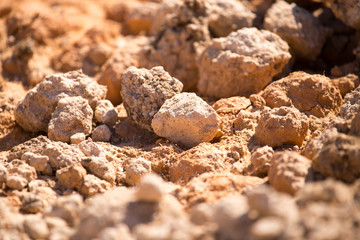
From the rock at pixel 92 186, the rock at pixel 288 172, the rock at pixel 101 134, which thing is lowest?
the rock at pixel 101 134

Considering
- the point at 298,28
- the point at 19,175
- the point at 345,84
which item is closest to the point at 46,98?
the point at 19,175

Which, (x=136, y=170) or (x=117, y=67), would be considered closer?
(x=136, y=170)

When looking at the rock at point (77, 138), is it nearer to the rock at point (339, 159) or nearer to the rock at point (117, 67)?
the rock at point (117, 67)

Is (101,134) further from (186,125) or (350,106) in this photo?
(350,106)

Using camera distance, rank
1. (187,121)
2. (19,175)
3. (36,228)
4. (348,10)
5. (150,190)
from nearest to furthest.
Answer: (150,190) → (36,228) → (19,175) → (187,121) → (348,10)

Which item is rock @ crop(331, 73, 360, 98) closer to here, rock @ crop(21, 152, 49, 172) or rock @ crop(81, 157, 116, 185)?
rock @ crop(81, 157, 116, 185)

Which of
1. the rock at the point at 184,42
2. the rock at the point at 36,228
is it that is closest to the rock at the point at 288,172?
the rock at the point at 36,228

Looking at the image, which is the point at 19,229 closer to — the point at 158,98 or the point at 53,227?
the point at 53,227
